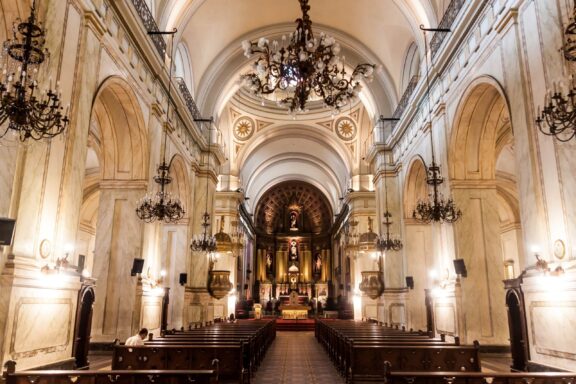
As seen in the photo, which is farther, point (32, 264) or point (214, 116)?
point (214, 116)

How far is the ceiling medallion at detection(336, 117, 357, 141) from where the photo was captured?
922 inches

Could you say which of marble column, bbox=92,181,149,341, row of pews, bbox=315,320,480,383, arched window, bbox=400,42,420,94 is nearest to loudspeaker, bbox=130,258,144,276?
marble column, bbox=92,181,149,341

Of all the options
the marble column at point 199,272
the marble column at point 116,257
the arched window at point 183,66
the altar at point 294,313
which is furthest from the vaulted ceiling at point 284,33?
the altar at point 294,313

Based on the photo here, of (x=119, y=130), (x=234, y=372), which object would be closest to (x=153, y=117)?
(x=119, y=130)

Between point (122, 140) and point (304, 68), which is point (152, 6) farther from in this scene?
point (304, 68)

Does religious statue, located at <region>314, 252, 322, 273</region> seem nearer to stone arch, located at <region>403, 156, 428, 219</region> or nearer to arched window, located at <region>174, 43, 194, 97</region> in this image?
stone arch, located at <region>403, 156, 428, 219</region>

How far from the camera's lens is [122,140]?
1058 centimetres

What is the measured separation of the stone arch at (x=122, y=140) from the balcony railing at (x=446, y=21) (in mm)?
7317

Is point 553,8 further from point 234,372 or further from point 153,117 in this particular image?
point 153,117

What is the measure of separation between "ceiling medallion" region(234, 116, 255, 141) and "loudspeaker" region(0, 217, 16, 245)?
740 inches

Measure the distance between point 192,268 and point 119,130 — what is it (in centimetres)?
660

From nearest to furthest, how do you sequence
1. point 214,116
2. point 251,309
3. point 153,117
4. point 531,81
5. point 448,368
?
point 448,368 < point 531,81 < point 153,117 < point 214,116 < point 251,309

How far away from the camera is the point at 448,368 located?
6.30m

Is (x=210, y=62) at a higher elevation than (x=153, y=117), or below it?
higher
